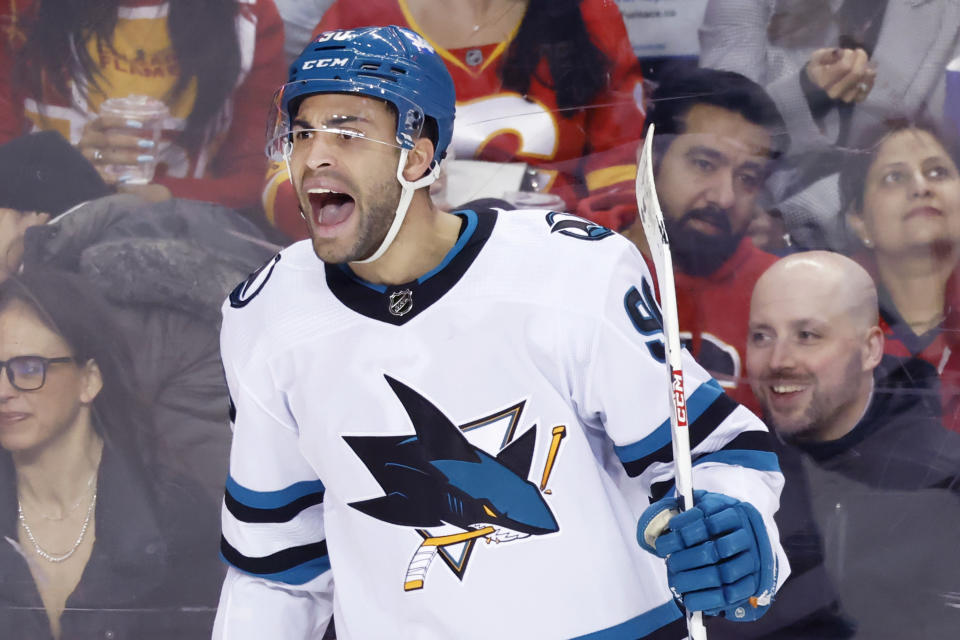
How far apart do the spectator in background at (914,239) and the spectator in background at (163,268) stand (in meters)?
1.42

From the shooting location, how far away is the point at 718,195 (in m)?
2.26

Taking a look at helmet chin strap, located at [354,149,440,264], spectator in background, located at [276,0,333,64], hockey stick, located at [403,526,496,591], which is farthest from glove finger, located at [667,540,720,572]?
spectator in background, located at [276,0,333,64]

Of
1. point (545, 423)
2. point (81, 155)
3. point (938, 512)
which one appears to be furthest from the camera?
point (81, 155)

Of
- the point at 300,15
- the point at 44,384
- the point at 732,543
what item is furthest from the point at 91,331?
the point at 732,543

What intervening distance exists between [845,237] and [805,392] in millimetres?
369

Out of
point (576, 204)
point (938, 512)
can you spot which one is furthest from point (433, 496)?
point (938, 512)

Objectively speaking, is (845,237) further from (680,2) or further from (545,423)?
(545,423)

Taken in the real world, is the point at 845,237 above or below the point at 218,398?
above

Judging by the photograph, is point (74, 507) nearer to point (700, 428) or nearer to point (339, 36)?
point (339, 36)

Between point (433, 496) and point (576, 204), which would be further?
point (576, 204)

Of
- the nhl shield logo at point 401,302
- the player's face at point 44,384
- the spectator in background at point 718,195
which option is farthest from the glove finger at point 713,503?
the player's face at point 44,384

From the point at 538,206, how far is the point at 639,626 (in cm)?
116

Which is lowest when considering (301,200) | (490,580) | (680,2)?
(490,580)

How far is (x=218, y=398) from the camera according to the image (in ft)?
7.75
